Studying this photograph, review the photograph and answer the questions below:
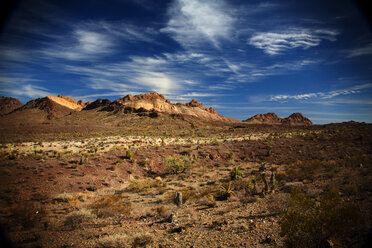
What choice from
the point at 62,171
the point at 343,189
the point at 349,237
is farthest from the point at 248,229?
the point at 62,171

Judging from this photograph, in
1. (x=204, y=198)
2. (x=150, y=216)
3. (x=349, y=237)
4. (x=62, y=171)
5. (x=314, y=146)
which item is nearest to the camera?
(x=349, y=237)

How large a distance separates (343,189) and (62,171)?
18.3 m

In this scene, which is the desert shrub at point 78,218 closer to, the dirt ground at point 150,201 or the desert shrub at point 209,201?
the dirt ground at point 150,201

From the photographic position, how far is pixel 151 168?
18.3m

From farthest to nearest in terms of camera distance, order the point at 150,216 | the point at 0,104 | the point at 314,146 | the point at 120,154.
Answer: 1. the point at 0,104
2. the point at 314,146
3. the point at 120,154
4. the point at 150,216

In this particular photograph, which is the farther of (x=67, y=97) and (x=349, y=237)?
(x=67, y=97)

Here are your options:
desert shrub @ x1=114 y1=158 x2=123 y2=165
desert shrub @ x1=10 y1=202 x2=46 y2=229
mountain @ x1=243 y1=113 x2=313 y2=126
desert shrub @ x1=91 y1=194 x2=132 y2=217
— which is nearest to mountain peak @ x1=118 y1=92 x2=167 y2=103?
mountain @ x1=243 y1=113 x2=313 y2=126

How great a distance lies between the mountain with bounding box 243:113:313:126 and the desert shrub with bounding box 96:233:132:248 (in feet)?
458

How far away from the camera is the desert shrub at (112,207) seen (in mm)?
8727

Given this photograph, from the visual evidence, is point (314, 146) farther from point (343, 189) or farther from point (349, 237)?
point (349, 237)

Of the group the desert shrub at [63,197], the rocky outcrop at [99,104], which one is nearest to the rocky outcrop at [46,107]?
the rocky outcrop at [99,104]

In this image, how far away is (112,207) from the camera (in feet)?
31.4

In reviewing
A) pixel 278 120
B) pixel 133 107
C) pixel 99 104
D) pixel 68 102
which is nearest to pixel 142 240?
pixel 133 107

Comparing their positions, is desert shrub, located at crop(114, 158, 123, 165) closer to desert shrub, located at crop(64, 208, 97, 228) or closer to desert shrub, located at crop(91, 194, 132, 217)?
desert shrub, located at crop(91, 194, 132, 217)
